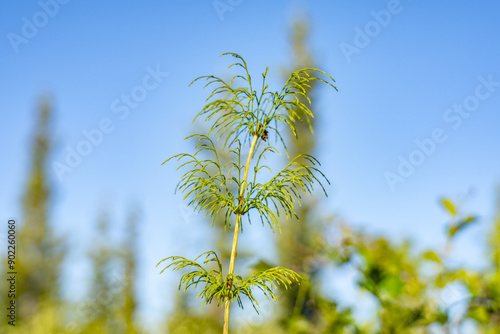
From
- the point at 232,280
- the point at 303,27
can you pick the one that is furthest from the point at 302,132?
the point at 232,280

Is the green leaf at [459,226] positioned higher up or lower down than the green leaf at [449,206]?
lower down

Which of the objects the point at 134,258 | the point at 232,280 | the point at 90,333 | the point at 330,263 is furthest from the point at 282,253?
the point at 134,258

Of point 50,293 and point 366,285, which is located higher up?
point 50,293

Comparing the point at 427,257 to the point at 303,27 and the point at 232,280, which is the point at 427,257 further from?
the point at 303,27

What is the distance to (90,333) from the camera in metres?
3.29

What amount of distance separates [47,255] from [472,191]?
21.3 metres

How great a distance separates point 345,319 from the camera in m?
1.74

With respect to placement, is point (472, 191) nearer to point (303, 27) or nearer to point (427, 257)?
point (427, 257)

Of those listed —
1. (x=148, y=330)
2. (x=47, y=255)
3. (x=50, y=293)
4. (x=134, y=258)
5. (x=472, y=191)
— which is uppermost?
(x=134, y=258)

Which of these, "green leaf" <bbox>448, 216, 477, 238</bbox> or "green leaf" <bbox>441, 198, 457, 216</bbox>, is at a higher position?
"green leaf" <bbox>441, 198, 457, 216</bbox>

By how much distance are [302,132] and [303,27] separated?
5613mm

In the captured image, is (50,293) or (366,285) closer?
(366,285)

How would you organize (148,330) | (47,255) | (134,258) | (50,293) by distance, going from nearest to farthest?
(148,330), (50,293), (47,255), (134,258)

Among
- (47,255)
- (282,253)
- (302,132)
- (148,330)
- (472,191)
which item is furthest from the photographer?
(47,255)
